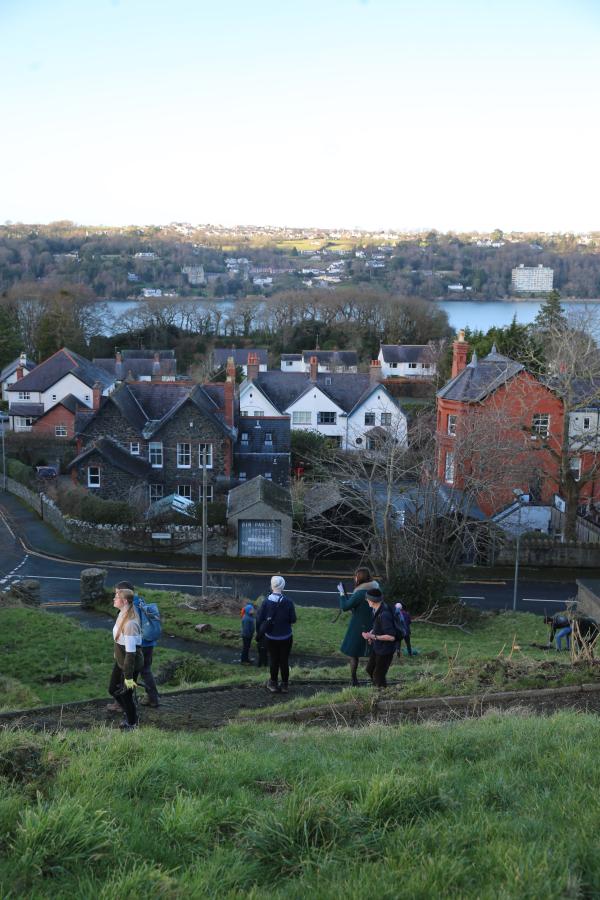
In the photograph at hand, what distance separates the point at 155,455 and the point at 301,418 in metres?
21.4

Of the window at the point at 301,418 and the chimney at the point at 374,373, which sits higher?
the chimney at the point at 374,373

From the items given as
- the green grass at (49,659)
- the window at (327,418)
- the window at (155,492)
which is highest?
the green grass at (49,659)

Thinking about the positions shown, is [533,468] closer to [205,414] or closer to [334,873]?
[205,414]

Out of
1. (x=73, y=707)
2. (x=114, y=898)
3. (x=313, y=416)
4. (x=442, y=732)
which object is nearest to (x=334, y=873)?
(x=114, y=898)

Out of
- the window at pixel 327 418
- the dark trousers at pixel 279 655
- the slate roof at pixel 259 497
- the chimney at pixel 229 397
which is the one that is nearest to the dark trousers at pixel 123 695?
the dark trousers at pixel 279 655

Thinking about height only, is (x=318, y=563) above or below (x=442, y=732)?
below

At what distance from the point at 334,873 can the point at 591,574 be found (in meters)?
35.4

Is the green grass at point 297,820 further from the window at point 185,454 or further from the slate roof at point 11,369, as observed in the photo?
the slate roof at point 11,369

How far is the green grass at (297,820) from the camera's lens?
15.7 feet

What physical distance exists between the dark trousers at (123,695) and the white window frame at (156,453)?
1438 inches

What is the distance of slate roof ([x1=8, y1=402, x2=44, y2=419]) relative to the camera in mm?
66375

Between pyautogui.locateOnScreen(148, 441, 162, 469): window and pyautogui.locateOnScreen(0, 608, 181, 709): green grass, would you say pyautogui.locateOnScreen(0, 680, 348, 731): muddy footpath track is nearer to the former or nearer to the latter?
pyautogui.locateOnScreen(0, 608, 181, 709): green grass

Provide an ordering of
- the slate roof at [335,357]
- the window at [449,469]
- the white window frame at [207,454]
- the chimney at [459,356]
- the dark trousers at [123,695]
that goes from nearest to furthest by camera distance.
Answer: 1. the dark trousers at [123,695]
2. the window at [449,469]
3. the white window frame at [207,454]
4. the chimney at [459,356]
5. the slate roof at [335,357]

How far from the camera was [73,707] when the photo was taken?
11734 millimetres
